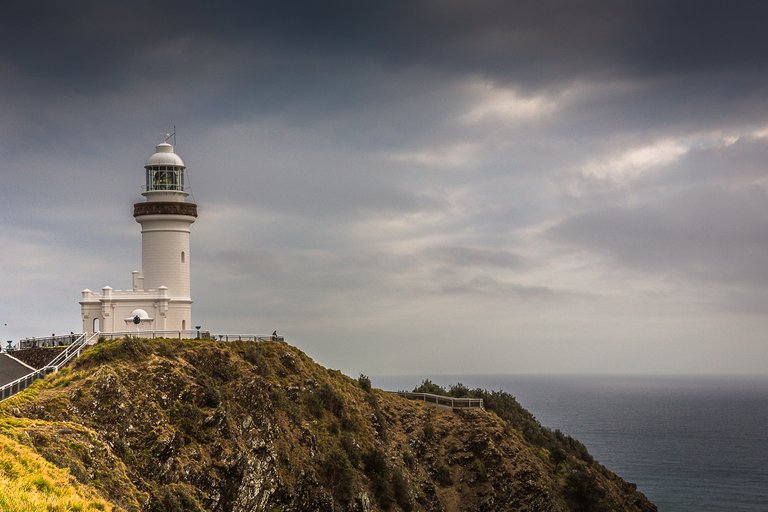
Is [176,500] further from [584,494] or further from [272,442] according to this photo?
[584,494]

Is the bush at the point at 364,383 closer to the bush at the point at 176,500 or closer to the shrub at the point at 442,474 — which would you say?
the shrub at the point at 442,474

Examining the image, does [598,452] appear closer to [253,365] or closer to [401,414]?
[401,414]

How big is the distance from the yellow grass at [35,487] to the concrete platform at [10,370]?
17.8 meters

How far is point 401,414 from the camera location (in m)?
65.9

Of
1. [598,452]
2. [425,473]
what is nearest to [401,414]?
[425,473]

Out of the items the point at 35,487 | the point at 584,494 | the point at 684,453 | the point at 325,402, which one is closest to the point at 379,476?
the point at 325,402

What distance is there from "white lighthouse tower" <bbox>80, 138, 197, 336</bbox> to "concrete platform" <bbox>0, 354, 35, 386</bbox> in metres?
10.0

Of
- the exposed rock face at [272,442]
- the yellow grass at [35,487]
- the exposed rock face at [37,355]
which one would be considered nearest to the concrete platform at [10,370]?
the exposed rock face at [37,355]

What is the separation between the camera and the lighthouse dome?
6644 cm

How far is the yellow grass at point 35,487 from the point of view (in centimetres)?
2477

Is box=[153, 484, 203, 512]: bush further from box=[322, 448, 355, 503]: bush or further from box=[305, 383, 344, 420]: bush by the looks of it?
box=[305, 383, 344, 420]: bush

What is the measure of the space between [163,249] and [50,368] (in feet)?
55.5

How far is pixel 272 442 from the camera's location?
51.9 m

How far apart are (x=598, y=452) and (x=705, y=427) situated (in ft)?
163
